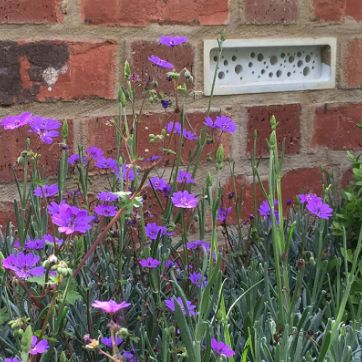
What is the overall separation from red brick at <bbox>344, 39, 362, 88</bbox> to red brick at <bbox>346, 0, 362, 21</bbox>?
46 mm

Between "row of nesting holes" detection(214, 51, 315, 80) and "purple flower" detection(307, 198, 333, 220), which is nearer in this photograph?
"purple flower" detection(307, 198, 333, 220)

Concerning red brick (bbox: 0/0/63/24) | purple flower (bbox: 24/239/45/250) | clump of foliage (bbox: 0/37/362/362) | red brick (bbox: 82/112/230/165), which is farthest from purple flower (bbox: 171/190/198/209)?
red brick (bbox: 0/0/63/24)

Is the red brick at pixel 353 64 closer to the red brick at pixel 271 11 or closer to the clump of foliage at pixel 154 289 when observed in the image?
the red brick at pixel 271 11

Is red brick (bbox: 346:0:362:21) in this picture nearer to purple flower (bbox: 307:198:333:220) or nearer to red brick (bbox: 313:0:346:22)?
red brick (bbox: 313:0:346:22)

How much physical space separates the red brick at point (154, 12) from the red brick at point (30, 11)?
0.15ft

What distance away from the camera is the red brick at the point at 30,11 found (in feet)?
3.79

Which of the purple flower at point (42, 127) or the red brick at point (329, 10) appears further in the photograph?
the red brick at point (329, 10)

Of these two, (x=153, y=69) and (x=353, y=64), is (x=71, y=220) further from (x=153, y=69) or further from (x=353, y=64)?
(x=353, y=64)

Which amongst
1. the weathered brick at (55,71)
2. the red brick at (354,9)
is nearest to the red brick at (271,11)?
the red brick at (354,9)

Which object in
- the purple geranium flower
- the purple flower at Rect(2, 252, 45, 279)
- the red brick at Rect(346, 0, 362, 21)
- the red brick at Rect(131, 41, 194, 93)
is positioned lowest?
the purple geranium flower

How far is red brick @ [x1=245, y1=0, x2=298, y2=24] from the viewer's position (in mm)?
1370

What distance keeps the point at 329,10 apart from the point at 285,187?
348mm

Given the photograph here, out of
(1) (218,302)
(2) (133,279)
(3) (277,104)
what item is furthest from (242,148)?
(1) (218,302)

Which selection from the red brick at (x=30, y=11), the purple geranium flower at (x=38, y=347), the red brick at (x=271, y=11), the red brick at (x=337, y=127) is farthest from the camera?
the red brick at (x=337, y=127)
